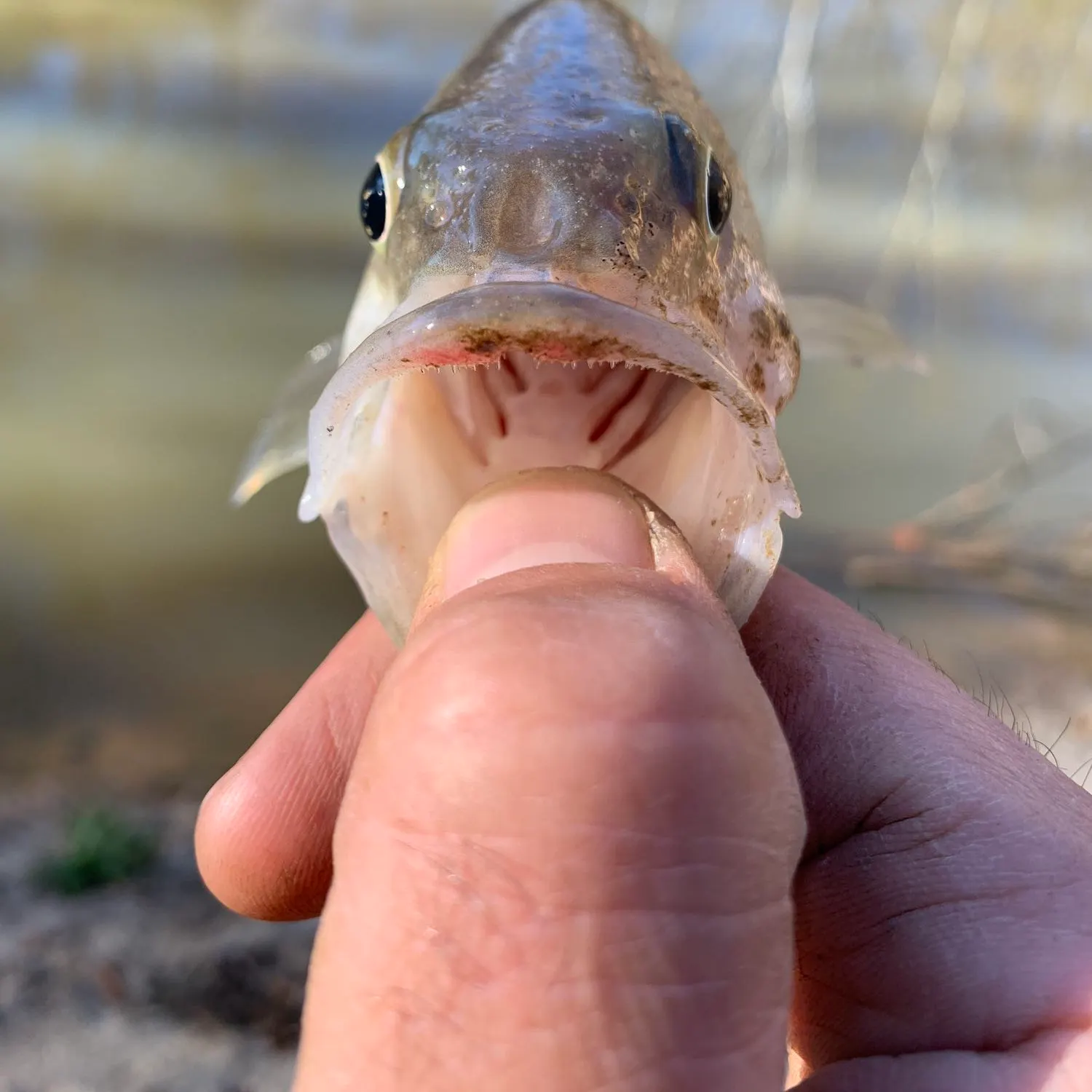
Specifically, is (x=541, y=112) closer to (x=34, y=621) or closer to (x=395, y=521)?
(x=395, y=521)

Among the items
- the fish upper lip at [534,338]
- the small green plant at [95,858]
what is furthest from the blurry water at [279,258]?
the fish upper lip at [534,338]

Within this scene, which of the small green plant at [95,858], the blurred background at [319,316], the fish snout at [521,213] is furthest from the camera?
the blurred background at [319,316]

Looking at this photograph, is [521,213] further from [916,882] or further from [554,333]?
[916,882]

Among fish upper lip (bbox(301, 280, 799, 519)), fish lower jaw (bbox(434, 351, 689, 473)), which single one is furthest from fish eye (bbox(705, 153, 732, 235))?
fish upper lip (bbox(301, 280, 799, 519))

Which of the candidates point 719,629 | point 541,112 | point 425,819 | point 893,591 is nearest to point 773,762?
point 719,629

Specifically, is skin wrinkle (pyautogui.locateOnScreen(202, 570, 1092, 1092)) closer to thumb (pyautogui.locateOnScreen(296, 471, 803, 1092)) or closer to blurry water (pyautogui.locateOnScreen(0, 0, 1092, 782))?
thumb (pyautogui.locateOnScreen(296, 471, 803, 1092))

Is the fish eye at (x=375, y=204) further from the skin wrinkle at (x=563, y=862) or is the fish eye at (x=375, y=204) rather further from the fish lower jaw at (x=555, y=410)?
the skin wrinkle at (x=563, y=862)

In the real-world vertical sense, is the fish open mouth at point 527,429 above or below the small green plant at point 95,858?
above
